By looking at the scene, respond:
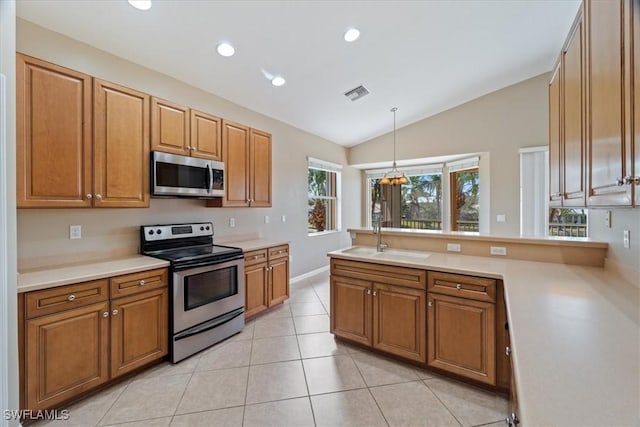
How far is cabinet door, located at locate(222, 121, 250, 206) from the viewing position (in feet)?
10.6

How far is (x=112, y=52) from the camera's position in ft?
8.29

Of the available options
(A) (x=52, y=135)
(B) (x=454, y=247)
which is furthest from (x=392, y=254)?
(A) (x=52, y=135)

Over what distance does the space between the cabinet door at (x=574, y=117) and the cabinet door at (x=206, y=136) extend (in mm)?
2988

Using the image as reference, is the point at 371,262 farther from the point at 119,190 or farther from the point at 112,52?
the point at 112,52

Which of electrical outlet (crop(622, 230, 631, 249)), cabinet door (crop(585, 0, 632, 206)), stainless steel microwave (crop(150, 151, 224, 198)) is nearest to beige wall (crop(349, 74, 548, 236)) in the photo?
electrical outlet (crop(622, 230, 631, 249))

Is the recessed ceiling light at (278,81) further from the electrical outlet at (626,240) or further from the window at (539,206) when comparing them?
the window at (539,206)

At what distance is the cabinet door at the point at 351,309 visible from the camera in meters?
2.54

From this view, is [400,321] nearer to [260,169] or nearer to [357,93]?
[260,169]

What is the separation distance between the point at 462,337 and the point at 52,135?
328 centimetres

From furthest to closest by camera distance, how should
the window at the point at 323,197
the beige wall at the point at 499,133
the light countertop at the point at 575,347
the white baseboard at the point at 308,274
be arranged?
the window at the point at 323,197, the white baseboard at the point at 308,274, the beige wall at the point at 499,133, the light countertop at the point at 575,347

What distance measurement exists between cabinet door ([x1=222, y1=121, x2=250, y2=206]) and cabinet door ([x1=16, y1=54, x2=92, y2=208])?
4.23 feet

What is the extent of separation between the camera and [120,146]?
2311mm

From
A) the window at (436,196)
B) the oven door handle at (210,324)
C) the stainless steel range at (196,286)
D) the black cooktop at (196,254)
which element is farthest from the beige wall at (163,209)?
the window at (436,196)

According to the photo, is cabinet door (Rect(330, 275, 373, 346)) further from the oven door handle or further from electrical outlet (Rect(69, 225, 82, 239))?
electrical outlet (Rect(69, 225, 82, 239))
